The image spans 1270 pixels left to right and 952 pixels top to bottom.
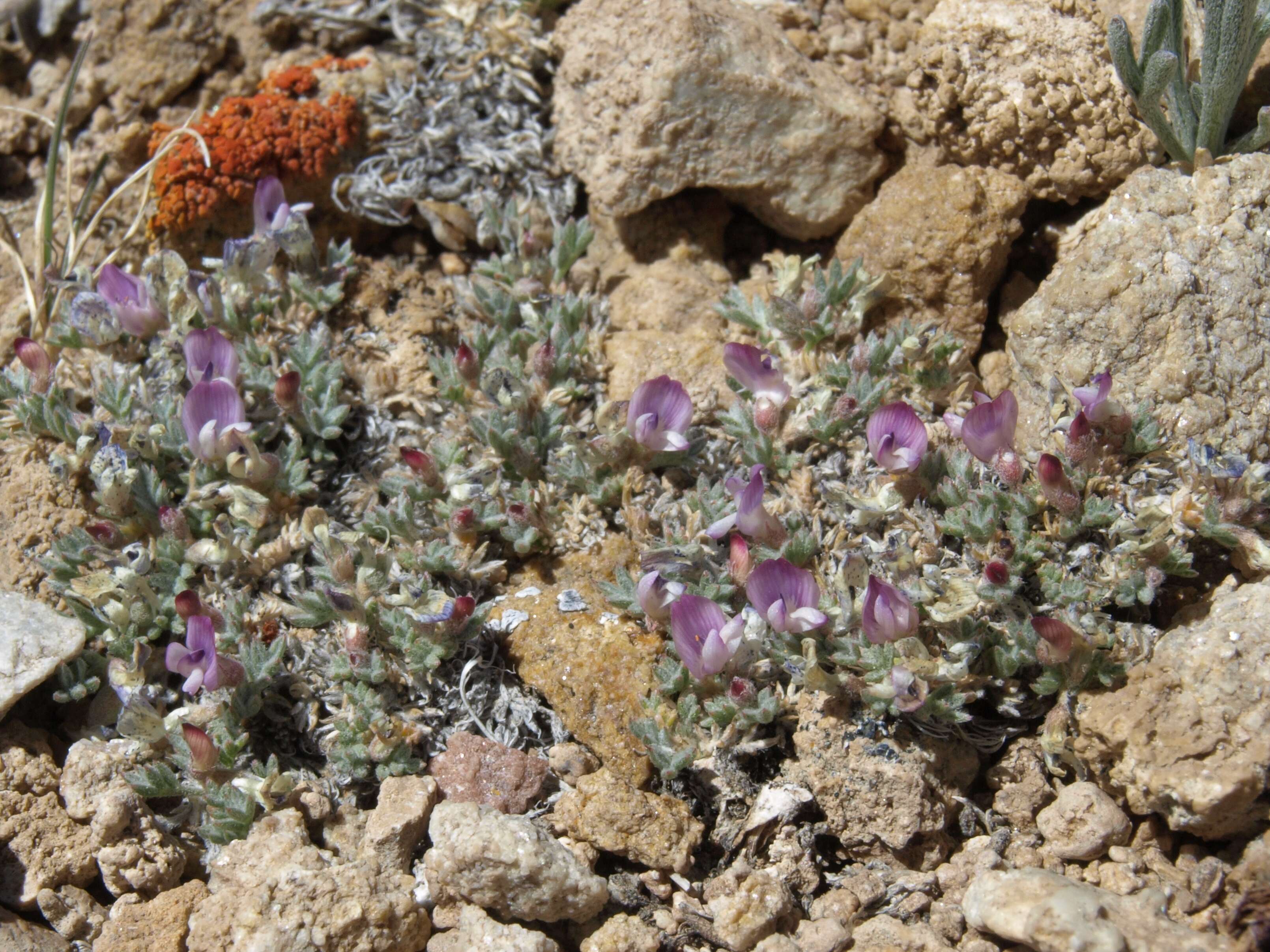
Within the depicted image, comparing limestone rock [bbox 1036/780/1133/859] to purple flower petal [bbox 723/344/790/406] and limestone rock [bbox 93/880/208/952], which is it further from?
limestone rock [bbox 93/880/208/952]

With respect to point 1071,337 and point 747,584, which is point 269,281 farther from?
point 1071,337

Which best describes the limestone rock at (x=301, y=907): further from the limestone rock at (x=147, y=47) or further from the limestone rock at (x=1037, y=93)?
the limestone rock at (x=147, y=47)

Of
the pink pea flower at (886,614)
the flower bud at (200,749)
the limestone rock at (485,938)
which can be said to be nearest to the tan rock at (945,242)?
the pink pea flower at (886,614)

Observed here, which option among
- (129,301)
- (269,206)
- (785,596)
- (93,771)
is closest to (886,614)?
(785,596)

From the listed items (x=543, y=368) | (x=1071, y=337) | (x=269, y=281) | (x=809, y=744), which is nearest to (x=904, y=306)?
(x=1071, y=337)

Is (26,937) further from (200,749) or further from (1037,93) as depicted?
(1037,93)
